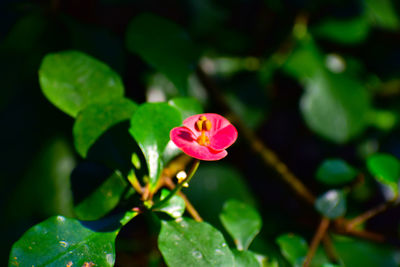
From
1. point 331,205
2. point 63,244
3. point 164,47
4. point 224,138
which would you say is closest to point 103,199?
point 63,244

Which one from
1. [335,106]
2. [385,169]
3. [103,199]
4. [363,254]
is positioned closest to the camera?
[103,199]

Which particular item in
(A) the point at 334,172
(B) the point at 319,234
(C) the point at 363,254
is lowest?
(C) the point at 363,254

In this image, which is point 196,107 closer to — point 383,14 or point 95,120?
point 95,120

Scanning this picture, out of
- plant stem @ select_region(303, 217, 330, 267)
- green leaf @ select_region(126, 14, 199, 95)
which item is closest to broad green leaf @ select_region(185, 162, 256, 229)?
plant stem @ select_region(303, 217, 330, 267)

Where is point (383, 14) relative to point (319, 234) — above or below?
above

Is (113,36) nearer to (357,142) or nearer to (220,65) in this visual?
(220,65)

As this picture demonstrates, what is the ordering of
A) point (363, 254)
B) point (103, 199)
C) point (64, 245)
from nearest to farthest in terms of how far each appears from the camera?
point (64, 245)
point (103, 199)
point (363, 254)

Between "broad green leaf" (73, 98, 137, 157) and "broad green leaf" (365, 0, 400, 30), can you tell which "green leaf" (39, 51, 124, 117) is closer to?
"broad green leaf" (73, 98, 137, 157)

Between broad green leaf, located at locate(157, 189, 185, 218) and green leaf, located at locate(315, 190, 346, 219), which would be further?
green leaf, located at locate(315, 190, 346, 219)

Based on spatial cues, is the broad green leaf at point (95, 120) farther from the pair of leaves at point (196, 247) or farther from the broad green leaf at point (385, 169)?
the broad green leaf at point (385, 169)
